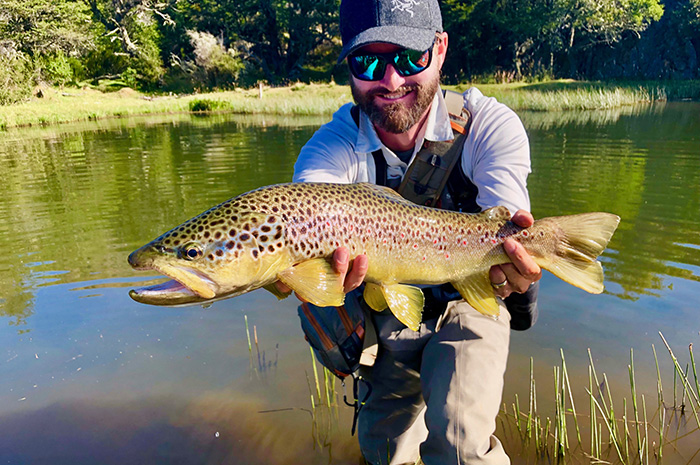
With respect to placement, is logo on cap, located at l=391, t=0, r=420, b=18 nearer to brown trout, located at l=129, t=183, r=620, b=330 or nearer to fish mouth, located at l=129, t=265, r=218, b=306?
brown trout, located at l=129, t=183, r=620, b=330

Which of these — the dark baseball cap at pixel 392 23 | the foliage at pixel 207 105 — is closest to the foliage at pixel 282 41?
the foliage at pixel 207 105

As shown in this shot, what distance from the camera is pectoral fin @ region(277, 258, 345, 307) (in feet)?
8.21

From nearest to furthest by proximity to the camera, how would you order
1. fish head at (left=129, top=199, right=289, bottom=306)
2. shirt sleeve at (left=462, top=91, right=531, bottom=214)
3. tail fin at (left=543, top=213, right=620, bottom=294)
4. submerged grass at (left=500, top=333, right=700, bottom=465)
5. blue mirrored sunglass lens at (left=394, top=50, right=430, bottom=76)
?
fish head at (left=129, top=199, right=289, bottom=306)
tail fin at (left=543, top=213, right=620, bottom=294)
shirt sleeve at (left=462, top=91, right=531, bottom=214)
blue mirrored sunglass lens at (left=394, top=50, right=430, bottom=76)
submerged grass at (left=500, top=333, right=700, bottom=465)

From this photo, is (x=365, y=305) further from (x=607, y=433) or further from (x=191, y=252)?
(x=607, y=433)

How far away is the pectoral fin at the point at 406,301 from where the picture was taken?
110 inches

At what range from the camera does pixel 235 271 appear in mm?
2383

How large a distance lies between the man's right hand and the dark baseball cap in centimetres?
132

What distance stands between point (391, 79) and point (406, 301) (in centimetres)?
144

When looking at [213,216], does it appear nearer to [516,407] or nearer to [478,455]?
[478,455]

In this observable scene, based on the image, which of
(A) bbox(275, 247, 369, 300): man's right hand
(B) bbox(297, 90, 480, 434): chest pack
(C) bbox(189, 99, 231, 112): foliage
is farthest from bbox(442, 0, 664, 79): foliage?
(A) bbox(275, 247, 369, 300): man's right hand

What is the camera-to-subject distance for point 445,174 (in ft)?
10.7

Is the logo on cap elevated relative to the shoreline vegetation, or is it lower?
elevated

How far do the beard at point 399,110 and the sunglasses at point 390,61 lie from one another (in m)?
0.10

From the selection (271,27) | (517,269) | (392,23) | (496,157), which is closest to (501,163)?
(496,157)
